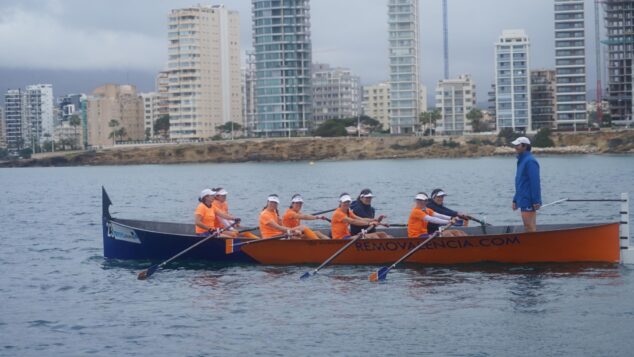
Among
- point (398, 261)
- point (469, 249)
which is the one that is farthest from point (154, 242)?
point (469, 249)

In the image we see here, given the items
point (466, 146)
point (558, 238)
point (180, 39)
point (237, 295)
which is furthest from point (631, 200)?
point (180, 39)

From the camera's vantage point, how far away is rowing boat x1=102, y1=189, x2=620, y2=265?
77.4 ft

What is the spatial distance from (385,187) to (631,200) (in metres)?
24.6

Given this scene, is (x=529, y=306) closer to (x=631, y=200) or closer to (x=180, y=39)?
(x=631, y=200)

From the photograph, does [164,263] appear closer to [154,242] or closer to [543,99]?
[154,242]

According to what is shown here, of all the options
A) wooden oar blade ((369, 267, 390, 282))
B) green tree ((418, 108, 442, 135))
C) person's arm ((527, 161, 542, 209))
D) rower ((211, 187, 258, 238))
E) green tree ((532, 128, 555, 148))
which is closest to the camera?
person's arm ((527, 161, 542, 209))

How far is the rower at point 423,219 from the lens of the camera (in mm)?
24656

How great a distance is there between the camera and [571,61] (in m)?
158

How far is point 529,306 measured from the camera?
2062cm

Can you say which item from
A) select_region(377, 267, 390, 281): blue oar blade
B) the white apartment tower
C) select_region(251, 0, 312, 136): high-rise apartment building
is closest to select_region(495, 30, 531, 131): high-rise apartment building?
the white apartment tower

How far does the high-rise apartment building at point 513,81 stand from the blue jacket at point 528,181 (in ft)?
470

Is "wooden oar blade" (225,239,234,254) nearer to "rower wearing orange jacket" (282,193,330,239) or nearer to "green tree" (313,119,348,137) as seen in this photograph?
"rower wearing orange jacket" (282,193,330,239)

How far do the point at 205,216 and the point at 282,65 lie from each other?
487ft

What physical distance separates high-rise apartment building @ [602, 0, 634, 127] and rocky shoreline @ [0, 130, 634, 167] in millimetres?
16435
